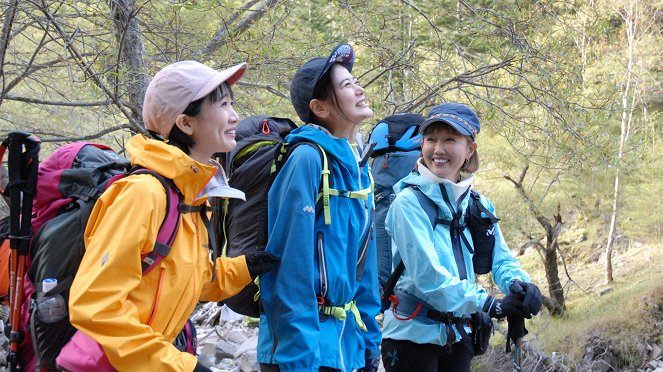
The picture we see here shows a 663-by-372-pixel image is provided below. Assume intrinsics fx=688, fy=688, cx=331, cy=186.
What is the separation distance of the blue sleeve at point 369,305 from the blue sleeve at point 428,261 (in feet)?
0.88

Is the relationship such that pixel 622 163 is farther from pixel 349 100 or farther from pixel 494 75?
pixel 349 100

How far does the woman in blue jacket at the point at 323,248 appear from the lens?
92.5 inches

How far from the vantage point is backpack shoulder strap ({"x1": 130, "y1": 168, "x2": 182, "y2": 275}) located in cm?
199

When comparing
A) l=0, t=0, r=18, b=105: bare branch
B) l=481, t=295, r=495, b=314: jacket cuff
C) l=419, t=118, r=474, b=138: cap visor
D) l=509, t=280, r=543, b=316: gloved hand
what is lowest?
l=481, t=295, r=495, b=314: jacket cuff

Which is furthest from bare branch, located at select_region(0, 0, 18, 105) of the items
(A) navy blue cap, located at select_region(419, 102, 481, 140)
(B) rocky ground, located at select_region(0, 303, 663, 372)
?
(A) navy blue cap, located at select_region(419, 102, 481, 140)

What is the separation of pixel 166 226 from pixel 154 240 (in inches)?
3.1

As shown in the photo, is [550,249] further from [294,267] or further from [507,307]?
[294,267]

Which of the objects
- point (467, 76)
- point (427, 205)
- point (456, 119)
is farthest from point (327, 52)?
point (427, 205)

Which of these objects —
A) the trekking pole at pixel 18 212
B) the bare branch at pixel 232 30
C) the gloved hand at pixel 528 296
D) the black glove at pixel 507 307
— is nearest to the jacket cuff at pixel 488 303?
the black glove at pixel 507 307

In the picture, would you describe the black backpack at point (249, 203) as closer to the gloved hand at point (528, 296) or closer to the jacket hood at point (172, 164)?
the jacket hood at point (172, 164)

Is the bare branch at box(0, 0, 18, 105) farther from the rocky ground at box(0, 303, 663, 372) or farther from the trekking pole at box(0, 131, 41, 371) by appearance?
the trekking pole at box(0, 131, 41, 371)

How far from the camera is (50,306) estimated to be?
211 centimetres

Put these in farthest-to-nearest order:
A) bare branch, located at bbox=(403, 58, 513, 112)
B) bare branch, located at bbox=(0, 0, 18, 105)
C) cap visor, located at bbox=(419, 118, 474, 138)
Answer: bare branch, located at bbox=(403, 58, 513, 112) < bare branch, located at bbox=(0, 0, 18, 105) < cap visor, located at bbox=(419, 118, 474, 138)

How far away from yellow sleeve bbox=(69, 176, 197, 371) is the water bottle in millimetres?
266
